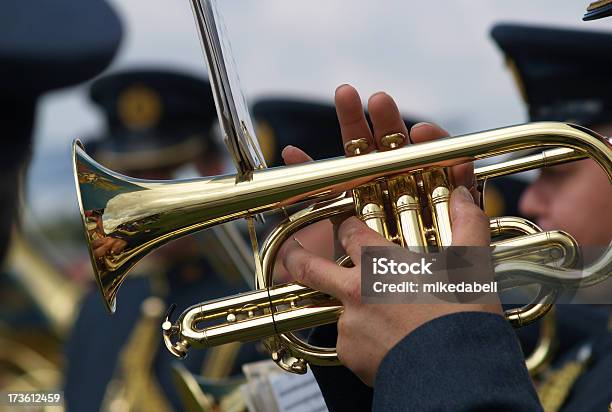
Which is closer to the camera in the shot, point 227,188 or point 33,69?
point 227,188

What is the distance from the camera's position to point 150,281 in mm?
4934

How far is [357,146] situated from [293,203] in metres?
0.17

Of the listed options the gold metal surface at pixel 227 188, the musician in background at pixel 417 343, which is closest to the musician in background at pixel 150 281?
the gold metal surface at pixel 227 188

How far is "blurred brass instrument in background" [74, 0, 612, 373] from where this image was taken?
6.35 feet

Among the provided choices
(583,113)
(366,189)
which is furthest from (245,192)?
(583,113)

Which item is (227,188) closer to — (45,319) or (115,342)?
(115,342)

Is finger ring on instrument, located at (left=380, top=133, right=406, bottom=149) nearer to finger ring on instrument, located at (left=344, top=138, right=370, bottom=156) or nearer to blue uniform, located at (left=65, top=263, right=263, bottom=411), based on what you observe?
finger ring on instrument, located at (left=344, top=138, right=370, bottom=156)

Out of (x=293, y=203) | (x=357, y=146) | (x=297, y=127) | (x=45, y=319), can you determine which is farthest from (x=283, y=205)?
(x=45, y=319)

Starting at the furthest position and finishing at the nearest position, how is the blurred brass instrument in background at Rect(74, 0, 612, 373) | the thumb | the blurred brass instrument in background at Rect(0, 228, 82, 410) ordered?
the blurred brass instrument in background at Rect(0, 228, 82, 410)
the blurred brass instrument in background at Rect(74, 0, 612, 373)
the thumb

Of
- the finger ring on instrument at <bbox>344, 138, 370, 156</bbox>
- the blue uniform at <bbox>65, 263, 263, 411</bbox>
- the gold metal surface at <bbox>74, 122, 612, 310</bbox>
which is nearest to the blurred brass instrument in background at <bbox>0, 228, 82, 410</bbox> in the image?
the blue uniform at <bbox>65, 263, 263, 411</bbox>

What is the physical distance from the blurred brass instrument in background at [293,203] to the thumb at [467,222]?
3cm

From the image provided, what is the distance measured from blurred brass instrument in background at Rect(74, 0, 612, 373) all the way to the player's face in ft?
3.10

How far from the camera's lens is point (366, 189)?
1984 millimetres

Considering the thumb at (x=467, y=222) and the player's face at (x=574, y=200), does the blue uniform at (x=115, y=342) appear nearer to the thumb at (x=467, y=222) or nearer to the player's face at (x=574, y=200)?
the player's face at (x=574, y=200)
